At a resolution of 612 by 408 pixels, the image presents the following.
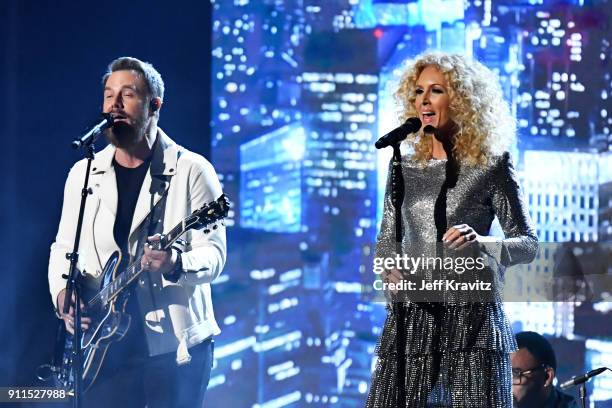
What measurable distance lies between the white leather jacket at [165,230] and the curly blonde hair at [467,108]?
1.35 m

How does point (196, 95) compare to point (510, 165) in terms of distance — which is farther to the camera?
point (196, 95)

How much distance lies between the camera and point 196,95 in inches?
198

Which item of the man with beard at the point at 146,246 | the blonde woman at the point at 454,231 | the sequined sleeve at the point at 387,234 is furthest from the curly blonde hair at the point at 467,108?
the man with beard at the point at 146,246

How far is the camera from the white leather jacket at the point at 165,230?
439 centimetres

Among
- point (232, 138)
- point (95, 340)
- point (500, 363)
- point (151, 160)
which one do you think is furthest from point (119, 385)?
point (500, 363)

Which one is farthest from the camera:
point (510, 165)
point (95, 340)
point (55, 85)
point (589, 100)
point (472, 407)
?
point (55, 85)

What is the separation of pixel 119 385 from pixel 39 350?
2.80ft

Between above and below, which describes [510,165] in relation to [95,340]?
above

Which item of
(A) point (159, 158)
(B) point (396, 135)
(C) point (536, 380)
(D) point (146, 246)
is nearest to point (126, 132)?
(A) point (159, 158)

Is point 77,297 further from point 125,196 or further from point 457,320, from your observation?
point 457,320

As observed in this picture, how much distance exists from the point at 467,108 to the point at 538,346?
1541mm

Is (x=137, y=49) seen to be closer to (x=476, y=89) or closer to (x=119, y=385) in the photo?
(x=119, y=385)

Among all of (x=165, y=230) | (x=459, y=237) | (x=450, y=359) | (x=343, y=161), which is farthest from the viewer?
(x=343, y=161)

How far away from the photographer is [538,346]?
4355mm
